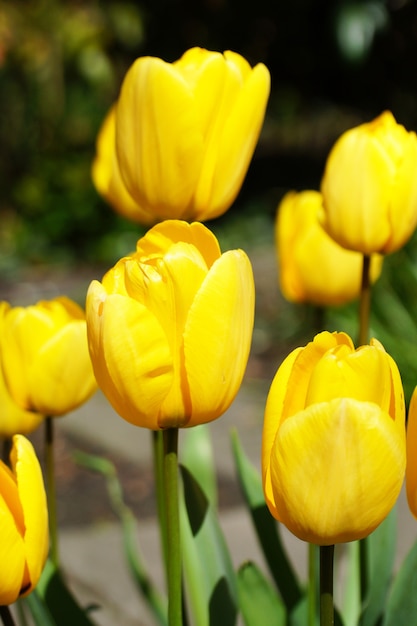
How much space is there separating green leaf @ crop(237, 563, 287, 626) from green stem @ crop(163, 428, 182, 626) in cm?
17

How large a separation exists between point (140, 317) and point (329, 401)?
15 centimetres

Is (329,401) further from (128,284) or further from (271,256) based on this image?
(271,256)

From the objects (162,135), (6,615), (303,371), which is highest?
(162,135)

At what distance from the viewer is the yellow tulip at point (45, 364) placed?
0.96 m

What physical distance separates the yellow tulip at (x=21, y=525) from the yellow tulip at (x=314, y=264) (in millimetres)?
559

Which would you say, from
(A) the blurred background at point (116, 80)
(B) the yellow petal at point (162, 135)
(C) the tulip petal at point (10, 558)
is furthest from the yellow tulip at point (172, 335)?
(A) the blurred background at point (116, 80)

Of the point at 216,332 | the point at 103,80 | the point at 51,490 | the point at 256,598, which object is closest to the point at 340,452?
the point at 216,332

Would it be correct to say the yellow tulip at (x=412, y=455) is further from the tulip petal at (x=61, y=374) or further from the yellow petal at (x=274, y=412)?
the tulip petal at (x=61, y=374)

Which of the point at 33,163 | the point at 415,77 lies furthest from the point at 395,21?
the point at 33,163

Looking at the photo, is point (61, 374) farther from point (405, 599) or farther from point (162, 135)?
point (405, 599)

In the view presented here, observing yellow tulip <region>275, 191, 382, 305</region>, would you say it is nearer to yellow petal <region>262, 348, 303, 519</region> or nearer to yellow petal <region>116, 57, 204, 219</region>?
yellow petal <region>116, 57, 204, 219</region>

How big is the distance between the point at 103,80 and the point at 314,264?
6057mm

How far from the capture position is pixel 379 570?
1.04 metres

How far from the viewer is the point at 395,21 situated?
573 centimetres
